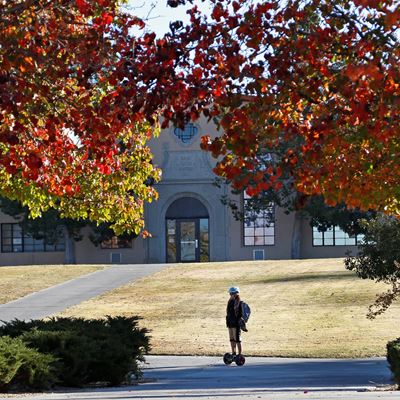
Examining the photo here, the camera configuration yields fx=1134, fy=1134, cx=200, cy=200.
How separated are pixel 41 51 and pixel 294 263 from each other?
40434 millimetres

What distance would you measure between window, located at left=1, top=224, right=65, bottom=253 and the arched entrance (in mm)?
6447

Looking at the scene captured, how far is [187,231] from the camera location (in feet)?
195

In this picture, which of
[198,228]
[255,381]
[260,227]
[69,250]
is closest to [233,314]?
[255,381]

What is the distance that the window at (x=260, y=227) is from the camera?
58.7 metres

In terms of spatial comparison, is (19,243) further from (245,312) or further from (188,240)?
(245,312)

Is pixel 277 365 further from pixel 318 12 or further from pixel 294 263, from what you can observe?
pixel 294 263

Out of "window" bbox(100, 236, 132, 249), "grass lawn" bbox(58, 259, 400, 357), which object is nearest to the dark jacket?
"grass lawn" bbox(58, 259, 400, 357)

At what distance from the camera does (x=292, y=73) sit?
37.5ft

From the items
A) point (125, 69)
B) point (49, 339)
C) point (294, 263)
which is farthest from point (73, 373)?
point (294, 263)

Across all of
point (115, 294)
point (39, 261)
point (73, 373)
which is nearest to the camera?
point (73, 373)

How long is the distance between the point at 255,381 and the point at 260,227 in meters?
39.2

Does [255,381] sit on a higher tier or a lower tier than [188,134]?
lower

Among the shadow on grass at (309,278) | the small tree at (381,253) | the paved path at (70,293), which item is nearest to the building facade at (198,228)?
the paved path at (70,293)

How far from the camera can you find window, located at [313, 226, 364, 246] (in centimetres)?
6003
